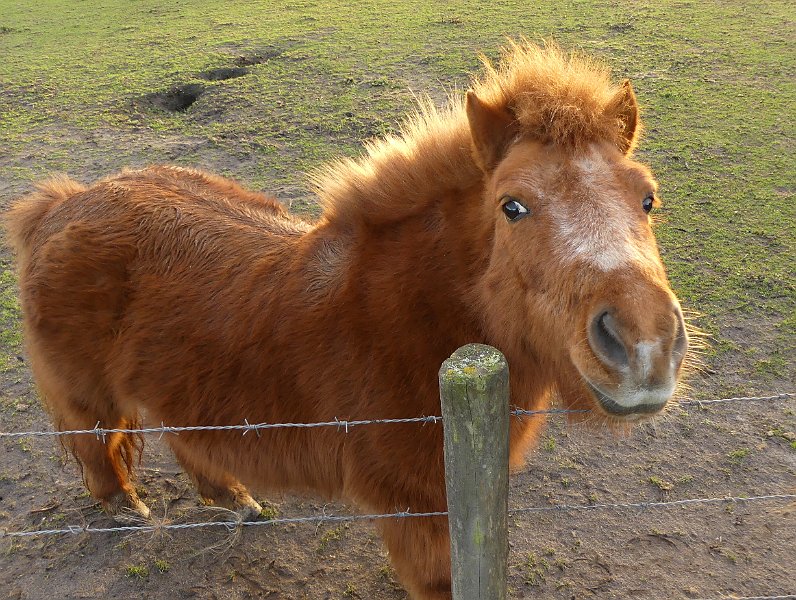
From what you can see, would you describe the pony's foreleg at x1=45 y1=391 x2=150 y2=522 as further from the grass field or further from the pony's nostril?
the pony's nostril

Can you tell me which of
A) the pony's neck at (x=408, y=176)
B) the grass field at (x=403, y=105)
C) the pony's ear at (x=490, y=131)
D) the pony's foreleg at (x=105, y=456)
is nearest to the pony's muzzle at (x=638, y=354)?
the pony's ear at (x=490, y=131)

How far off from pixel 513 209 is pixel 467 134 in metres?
0.61

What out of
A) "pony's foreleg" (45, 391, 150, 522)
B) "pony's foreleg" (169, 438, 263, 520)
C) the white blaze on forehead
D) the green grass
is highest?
the white blaze on forehead

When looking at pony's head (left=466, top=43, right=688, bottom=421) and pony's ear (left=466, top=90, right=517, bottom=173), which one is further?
pony's ear (left=466, top=90, right=517, bottom=173)

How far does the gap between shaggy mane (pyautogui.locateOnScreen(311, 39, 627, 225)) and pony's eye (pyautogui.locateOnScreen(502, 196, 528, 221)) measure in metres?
0.26

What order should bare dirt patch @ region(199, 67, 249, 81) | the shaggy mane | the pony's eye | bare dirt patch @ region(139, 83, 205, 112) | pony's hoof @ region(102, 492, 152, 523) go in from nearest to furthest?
the pony's eye < the shaggy mane < pony's hoof @ region(102, 492, 152, 523) < bare dirt patch @ region(139, 83, 205, 112) < bare dirt patch @ region(199, 67, 249, 81)

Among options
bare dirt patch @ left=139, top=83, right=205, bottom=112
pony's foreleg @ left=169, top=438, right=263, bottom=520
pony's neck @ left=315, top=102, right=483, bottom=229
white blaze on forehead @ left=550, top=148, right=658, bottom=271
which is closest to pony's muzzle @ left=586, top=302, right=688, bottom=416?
white blaze on forehead @ left=550, top=148, right=658, bottom=271

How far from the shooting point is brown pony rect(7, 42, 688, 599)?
183 centimetres

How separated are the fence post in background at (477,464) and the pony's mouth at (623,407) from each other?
29 centimetres

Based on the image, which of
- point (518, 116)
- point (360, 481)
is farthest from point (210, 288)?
point (518, 116)

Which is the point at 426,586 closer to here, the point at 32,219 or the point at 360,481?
the point at 360,481

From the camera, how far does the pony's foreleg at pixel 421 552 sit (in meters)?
2.55

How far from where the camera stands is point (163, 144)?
7594mm

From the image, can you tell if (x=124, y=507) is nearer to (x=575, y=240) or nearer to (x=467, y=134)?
(x=467, y=134)
